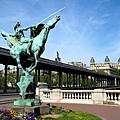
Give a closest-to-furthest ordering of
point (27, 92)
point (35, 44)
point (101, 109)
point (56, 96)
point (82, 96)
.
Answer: point (27, 92)
point (35, 44)
point (101, 109)
point (82, 96)
point (56, 96)

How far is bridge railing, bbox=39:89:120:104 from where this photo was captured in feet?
63.1

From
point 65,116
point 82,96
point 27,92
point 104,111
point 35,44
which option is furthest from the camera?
point 82,96

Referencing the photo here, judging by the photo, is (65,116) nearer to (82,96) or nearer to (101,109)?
(101,109)

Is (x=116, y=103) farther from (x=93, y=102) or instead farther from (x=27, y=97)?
(x=27, y=97)

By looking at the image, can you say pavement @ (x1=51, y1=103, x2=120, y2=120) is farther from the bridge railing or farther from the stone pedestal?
the stone pedestal

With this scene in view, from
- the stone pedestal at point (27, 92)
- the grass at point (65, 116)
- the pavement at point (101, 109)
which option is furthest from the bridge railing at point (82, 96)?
the stone pedestal at point (27, 92)

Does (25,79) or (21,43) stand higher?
(21,43)

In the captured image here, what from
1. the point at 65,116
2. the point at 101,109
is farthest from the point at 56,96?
the point at 65,116

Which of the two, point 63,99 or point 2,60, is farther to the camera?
point 2,60

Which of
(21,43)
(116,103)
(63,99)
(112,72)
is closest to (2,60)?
(63,99)

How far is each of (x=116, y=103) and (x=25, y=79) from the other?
9.28 metres

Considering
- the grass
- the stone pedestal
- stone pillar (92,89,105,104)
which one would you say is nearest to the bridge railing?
stone pillar (92,89,105,104)

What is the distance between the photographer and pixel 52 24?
12.4m

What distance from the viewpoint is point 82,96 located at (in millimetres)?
21031
